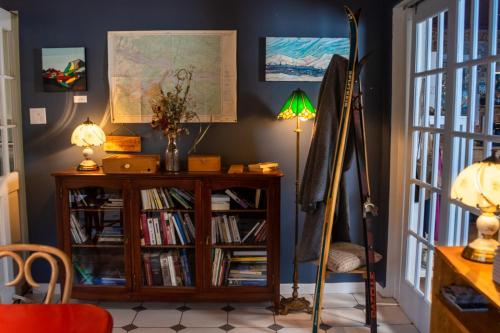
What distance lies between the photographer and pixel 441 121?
265cm

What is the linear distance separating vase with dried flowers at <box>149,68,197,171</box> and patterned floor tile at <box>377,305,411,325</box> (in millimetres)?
1677

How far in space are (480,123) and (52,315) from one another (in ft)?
6.60

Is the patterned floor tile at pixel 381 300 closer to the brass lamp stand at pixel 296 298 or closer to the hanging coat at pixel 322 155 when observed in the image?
the brass lamp stand at pixel 296 298

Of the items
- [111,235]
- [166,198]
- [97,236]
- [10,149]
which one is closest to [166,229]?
[166,198]

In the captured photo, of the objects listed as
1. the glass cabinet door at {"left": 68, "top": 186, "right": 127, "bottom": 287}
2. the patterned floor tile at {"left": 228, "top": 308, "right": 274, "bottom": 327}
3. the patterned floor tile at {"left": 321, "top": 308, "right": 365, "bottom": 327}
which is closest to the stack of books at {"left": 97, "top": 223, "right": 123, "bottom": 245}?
the glass cabinet door at {"left": 68, "top": 186, "right": 127, "bottom": 287}

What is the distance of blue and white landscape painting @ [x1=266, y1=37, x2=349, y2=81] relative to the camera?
323 centimetres

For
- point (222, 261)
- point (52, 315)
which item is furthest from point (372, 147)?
point (52, 315)

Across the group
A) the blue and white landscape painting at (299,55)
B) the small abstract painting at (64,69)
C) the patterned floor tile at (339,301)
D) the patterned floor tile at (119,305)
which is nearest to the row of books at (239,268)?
the patterned floor tile at (339,301)

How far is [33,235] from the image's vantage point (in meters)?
3.40

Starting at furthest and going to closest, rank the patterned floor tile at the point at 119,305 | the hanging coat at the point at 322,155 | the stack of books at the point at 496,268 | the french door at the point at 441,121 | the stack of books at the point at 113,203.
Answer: the patterned floor tile at the point at 119,305 → the stack of books at the point at 113,203 → the hanging coat at the point at 322,155 → the french door at the point at 441,121 → the stack of books at the point at 496,268

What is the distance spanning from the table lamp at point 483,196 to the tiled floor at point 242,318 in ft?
4.09

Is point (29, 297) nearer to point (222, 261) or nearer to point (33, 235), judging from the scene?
point (33, 235)

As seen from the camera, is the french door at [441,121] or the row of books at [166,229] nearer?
the french door at [441,121]

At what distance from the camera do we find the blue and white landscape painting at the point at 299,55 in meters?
3.23
